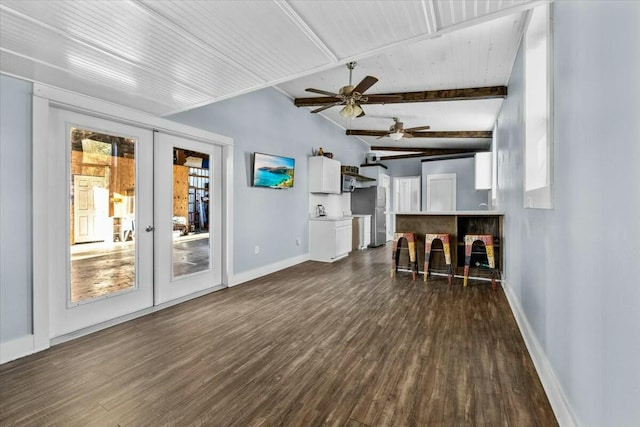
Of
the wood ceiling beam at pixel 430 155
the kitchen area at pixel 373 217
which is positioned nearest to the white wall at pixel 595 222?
the kitchen area at pixel 373 217

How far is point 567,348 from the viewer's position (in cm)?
158

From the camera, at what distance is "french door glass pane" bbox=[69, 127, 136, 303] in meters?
2.77

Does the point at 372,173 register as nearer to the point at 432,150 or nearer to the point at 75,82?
the point at 432,150

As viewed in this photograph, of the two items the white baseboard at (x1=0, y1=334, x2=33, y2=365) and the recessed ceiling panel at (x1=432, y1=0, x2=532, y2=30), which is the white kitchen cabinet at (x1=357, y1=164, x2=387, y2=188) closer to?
the recessed ceiling panel at (x1=432, y1=0, x2=532, y2=30)

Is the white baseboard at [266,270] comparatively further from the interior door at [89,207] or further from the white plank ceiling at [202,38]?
the white plank ceiling at [202,38]

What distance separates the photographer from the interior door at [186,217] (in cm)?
346

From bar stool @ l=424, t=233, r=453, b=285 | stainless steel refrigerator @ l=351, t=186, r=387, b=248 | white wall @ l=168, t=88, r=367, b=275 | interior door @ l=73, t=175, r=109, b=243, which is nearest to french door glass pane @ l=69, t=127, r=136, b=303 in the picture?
interior door @ l=73, t=175, r=109, b=243

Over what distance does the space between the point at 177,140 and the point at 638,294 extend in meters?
3.96

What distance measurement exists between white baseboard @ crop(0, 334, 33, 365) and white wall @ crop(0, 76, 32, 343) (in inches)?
1.3

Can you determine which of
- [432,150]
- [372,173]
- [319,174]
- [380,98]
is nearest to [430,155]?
[432,150]

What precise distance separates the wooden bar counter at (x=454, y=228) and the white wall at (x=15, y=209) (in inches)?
180

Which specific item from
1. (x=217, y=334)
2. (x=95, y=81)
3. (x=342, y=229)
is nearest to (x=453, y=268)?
(x=342, y=229)

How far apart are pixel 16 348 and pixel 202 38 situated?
2.66 m

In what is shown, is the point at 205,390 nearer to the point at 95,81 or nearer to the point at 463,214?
the point at 95,81
